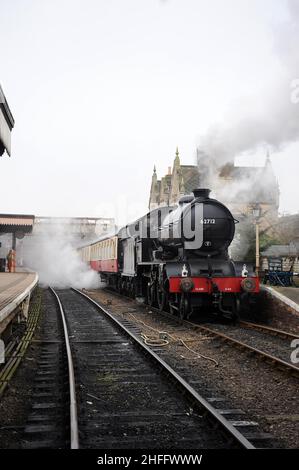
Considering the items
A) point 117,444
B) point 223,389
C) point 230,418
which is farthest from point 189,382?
point 117,444

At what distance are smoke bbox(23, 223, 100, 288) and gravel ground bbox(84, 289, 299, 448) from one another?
2744 cm

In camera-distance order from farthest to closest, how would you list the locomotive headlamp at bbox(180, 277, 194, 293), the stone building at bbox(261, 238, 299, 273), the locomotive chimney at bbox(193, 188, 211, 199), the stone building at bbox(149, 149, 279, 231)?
the stone building at bbox(261, 238, 299, 273) < the stone building at bbox(149, 149, 279, 231) < the locomotive chimney at bbox(193, 188, 211, 199) < the locomotive headlamp at bbox(180, 277, 194, 293)

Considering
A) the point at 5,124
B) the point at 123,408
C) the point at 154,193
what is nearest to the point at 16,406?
the point at 123,408

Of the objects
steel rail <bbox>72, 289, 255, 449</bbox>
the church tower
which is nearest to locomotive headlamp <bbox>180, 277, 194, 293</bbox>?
steel rail <bbox>72, 289, 255, 449</bbox>

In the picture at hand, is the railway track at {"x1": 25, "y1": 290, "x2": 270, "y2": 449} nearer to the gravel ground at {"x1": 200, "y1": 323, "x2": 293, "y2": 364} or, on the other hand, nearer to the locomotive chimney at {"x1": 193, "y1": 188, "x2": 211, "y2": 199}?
the gravel ground at {"x1": 200, "y1": 323, "x2": 293, "y2": 364}

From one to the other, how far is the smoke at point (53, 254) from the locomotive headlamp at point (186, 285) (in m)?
24.8

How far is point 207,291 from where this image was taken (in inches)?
437

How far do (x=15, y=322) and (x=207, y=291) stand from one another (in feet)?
13.8

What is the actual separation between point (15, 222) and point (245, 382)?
2157 cm

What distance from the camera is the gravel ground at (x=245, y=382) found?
15.2ft

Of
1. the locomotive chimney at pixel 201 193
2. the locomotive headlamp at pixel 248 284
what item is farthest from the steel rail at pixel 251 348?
the locomotive chimney at pixel 201 193

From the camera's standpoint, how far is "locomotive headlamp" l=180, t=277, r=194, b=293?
10.9 metres

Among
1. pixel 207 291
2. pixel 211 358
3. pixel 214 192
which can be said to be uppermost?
pixel 214 192

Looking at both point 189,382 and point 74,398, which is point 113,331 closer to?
point 189,382
